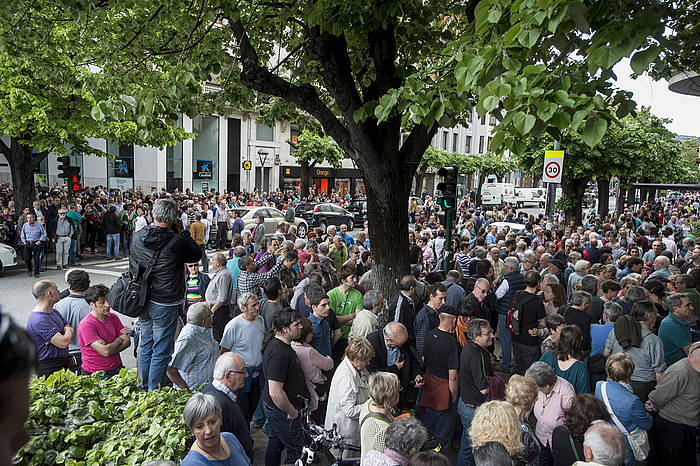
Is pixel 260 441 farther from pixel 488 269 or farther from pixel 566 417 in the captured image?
pixel 488 269

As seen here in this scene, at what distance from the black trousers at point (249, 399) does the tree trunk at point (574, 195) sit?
1947 centimetres

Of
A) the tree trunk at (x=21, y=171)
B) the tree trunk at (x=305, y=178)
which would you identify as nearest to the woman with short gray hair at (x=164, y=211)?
the tree trunk at (x=21, y=171)

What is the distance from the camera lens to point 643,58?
3.81 meters

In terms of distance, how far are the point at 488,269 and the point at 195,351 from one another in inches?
208

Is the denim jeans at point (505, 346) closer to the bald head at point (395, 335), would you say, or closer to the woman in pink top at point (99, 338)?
the bald head at point (395, 335)

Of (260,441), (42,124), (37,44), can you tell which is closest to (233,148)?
(42,124)

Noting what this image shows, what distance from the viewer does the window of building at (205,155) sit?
3853 centimetres

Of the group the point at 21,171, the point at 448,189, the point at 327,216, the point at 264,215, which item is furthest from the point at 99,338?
the point at 327,216

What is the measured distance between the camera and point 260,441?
6121mm

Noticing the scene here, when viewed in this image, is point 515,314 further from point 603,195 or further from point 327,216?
point 603,195

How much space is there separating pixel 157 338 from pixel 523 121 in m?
4.15

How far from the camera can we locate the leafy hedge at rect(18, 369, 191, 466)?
11.0ft

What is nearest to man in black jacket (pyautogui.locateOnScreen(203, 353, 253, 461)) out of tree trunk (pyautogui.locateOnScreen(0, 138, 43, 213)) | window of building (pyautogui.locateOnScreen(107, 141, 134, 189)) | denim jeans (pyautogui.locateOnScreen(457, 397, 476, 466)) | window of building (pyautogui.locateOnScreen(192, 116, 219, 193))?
denim jeans (pyautogui.locateOnScreen(457, 397, 476, 466))

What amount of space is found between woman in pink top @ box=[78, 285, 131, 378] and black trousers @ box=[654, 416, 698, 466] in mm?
5399
